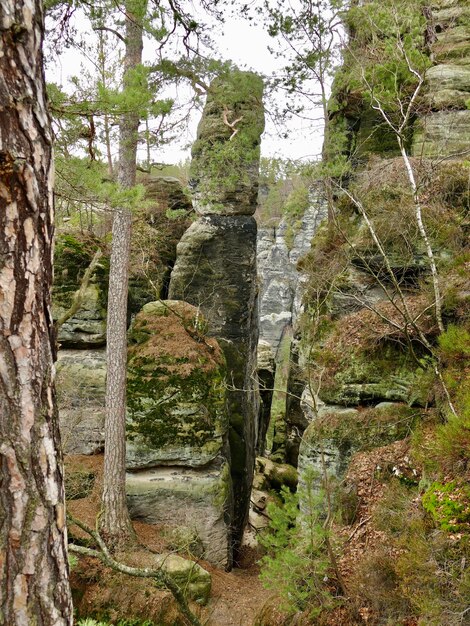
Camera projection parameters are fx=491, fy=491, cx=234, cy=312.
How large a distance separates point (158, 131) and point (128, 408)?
5464 millimetres

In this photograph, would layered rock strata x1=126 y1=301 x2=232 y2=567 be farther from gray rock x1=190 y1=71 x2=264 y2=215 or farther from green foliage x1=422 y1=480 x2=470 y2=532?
green foliage x1=422 y1=480 x2=470 y2=532

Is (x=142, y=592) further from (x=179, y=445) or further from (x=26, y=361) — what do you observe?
(x=26, y=361)

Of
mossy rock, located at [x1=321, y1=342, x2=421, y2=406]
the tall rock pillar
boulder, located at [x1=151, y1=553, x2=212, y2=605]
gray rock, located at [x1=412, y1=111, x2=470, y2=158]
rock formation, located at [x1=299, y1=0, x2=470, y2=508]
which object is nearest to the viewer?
boulder, located at [x1=151, y1=553, x2=212, y2=605]

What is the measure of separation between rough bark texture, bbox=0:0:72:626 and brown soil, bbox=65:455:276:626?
5737 mm

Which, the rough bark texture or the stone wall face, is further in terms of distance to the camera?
the stone wall face

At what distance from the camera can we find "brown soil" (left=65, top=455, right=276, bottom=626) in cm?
761

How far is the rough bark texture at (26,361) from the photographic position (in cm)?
157

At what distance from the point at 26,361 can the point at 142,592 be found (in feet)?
24.6

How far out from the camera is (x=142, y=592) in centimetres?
777

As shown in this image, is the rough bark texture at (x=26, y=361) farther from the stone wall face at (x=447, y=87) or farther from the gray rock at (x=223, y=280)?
the gray rock at (x=223, y=280)

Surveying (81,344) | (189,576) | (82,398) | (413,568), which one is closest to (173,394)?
(82,398)

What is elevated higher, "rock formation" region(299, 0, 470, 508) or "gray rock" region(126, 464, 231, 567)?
"rock formation" region(299, 0, 470, 508)

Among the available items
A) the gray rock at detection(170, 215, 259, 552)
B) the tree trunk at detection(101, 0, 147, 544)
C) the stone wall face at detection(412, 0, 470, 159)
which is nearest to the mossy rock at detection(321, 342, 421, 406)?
the tree trunk at detection(101, 0, 147, 544)

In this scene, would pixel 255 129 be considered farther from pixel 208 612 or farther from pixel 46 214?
pixel 46 214
